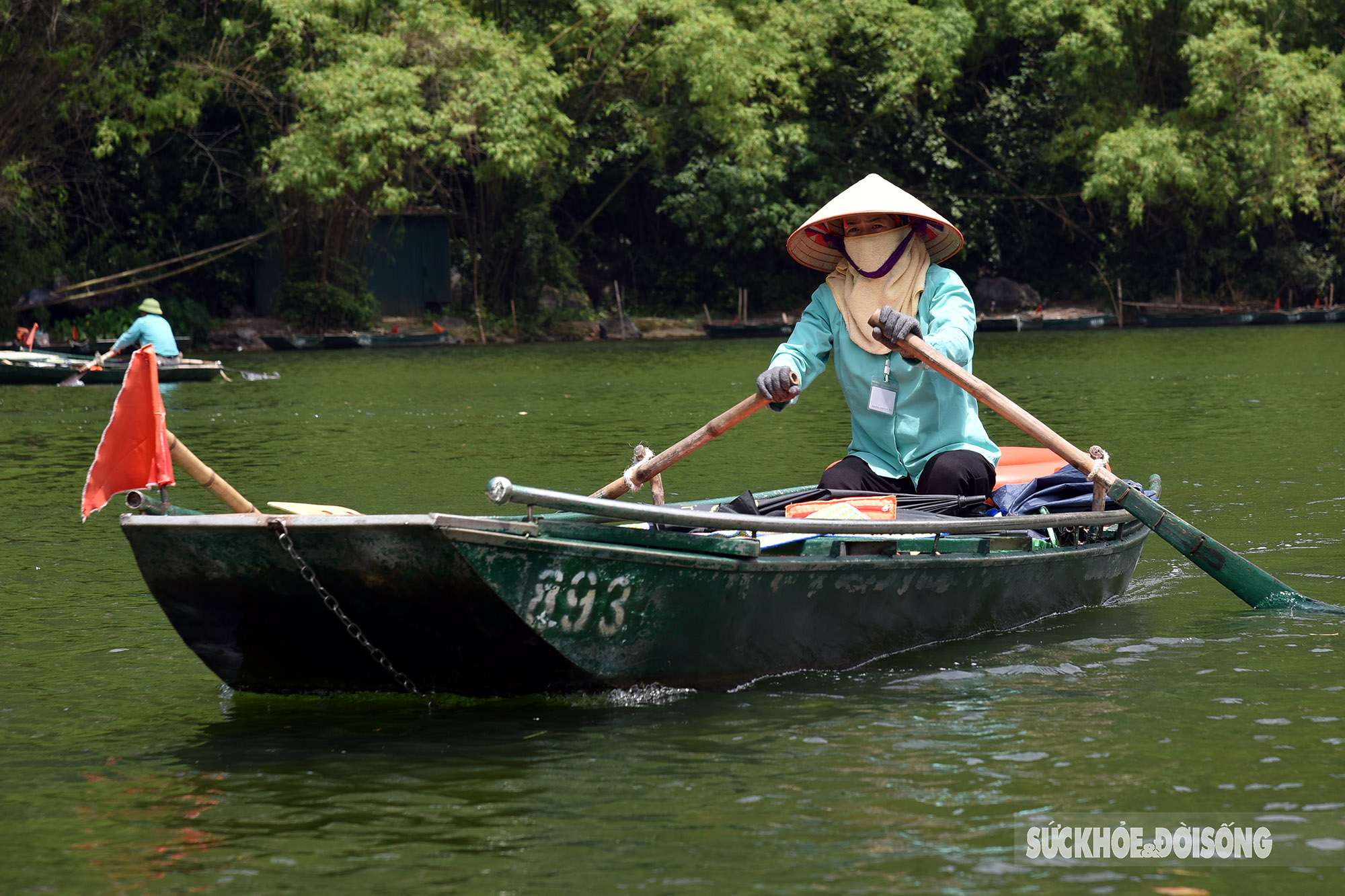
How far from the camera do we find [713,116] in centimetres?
3366

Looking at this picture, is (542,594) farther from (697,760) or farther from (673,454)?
(673,454)

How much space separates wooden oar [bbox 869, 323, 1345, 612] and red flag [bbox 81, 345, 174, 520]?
3299 millimetres

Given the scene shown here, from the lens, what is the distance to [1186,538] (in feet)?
23.1

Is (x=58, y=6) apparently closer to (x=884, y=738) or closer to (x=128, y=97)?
(x=128, y=97)

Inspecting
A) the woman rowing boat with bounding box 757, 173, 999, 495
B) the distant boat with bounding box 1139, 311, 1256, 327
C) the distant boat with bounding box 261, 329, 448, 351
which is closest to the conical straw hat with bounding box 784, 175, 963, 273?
the woman rowing boat with bounding box 757, 173, 999, 495

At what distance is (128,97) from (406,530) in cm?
2776

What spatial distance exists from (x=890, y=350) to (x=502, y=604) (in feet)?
7.40

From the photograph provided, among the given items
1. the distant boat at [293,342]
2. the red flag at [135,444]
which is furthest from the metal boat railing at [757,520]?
the distant boat at [293,342]

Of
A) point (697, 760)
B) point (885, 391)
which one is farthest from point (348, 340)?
point (697, 760)

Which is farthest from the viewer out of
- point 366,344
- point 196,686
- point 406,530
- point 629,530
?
point 366,344

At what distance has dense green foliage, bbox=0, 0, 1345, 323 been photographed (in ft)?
98.8

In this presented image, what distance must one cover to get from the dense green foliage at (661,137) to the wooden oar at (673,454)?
23450 mm

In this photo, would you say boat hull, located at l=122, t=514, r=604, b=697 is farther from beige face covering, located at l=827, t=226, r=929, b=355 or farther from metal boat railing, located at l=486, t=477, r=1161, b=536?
beige face covering, located at l=827, t=226, r=929, b=355

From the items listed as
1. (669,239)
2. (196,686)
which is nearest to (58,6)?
(669,239)
